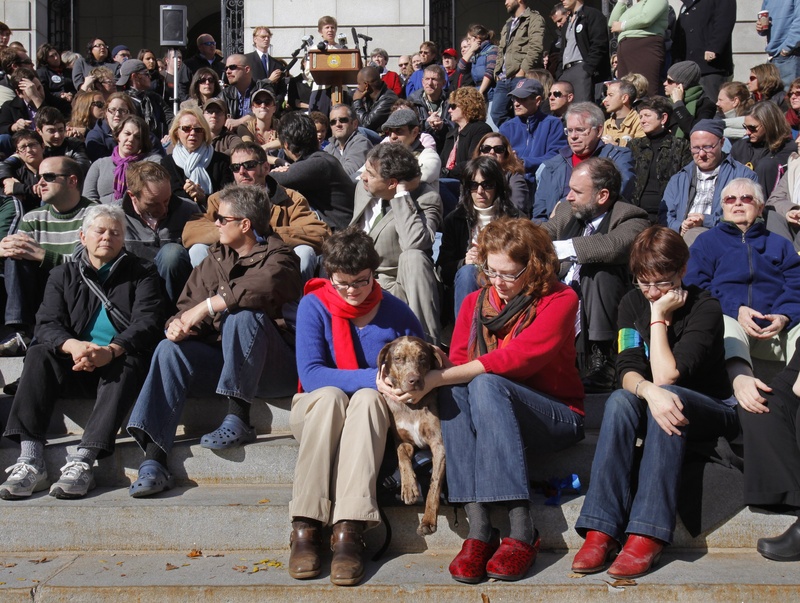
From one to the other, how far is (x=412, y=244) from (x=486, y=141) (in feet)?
4.69

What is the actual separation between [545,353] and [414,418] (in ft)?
2.22

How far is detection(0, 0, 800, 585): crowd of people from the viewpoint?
4.40 metres

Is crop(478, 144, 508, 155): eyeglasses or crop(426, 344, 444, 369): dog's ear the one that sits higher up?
crop(478, 144, 508, 155): eyeglasses

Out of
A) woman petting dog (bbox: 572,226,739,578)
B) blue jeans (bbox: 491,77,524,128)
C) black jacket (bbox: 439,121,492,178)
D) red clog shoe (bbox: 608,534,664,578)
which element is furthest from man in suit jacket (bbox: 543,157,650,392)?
blue jeans (bbox: 491,77,524,128)

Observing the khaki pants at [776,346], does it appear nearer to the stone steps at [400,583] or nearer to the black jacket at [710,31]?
the stone steps at [400,583]

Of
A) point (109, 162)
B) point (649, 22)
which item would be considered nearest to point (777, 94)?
point (649, 22)

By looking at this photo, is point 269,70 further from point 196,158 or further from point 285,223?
point 285,223

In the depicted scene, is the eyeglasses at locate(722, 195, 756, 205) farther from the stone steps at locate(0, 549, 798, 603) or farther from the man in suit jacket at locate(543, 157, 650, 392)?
the stone steps at locate(0, 549, 798, 603)

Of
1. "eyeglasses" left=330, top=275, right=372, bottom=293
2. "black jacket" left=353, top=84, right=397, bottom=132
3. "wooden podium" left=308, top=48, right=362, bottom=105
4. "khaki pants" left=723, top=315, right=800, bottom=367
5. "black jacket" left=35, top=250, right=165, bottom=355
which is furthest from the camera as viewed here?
"wooden podium" left=308, top=48, right=362, bottom=105

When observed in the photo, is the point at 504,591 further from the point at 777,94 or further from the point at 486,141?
the point at 777,94

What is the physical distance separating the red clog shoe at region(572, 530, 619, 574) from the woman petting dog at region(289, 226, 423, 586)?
0.89 metres

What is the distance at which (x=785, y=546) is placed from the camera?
4.40 metres

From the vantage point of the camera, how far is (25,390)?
5184 mm

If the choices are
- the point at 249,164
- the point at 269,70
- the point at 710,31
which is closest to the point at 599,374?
the point at 249,164
